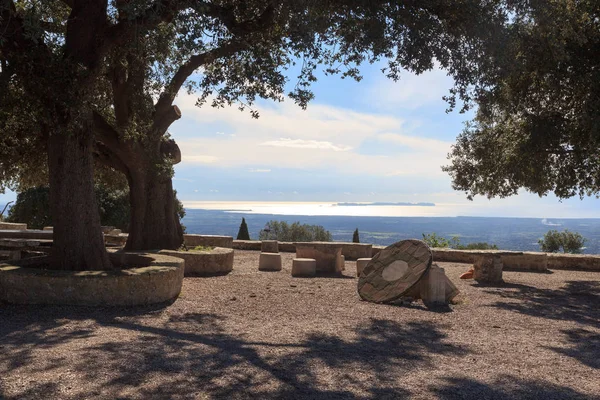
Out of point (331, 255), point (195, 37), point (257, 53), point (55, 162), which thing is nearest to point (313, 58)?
point (257, 53)

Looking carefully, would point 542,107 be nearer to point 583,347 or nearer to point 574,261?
point 574,261

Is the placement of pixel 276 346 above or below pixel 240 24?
below

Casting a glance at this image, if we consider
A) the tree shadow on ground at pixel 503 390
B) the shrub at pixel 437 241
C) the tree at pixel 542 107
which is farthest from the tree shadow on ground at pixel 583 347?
the shrub at pixel 437 241

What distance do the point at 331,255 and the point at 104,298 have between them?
741 centimetres

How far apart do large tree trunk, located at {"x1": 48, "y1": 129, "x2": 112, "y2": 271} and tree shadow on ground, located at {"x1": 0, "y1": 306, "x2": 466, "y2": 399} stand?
1831 mm

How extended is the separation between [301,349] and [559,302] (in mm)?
7198

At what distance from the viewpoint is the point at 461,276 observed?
562 inches

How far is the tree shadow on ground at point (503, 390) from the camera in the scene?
4.95 meters

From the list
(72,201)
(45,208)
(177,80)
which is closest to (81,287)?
(72,201)

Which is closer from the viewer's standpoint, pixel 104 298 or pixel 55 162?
pixel 104 298

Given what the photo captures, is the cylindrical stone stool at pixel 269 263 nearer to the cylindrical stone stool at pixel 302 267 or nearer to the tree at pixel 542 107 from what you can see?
the cylindrical stone stool at pixel 302 267

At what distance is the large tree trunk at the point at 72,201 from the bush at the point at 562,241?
3882 cm

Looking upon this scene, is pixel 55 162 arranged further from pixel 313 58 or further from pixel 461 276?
pixel 461 276

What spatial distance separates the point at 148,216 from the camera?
15.8 meters
